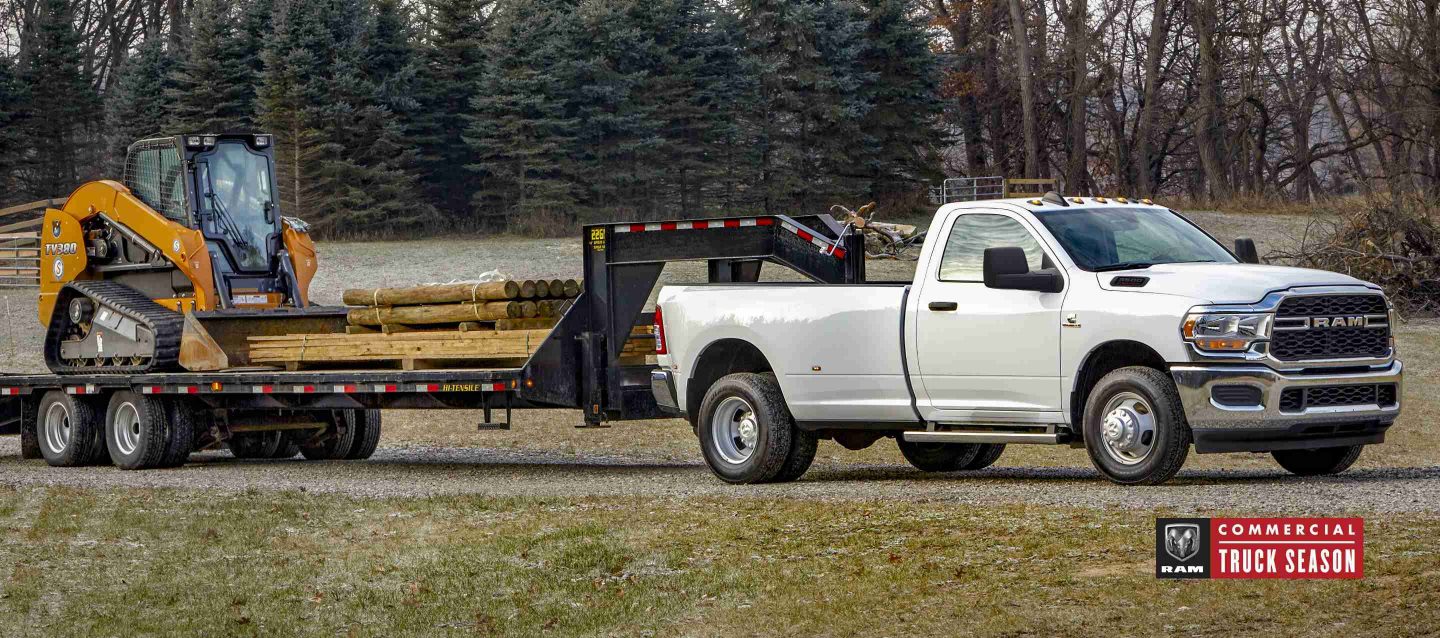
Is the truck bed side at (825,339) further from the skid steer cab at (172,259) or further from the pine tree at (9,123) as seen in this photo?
the pine tree at (9,123)

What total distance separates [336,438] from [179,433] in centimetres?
183

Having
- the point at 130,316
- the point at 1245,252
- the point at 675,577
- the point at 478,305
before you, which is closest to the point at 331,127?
the point at 130,316

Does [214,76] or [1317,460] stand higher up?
[214,76]

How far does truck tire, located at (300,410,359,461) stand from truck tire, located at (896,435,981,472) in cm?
696

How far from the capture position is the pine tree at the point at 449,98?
171ft

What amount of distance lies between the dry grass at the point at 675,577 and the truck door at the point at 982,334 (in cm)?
128

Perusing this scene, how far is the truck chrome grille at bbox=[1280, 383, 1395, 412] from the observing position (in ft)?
34.0

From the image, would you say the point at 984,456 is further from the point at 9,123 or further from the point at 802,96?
the point at 9,123

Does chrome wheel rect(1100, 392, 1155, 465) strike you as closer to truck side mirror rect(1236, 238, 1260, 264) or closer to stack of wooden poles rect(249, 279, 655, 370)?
truck side mirror rect(1236, 238, 1260, 264)

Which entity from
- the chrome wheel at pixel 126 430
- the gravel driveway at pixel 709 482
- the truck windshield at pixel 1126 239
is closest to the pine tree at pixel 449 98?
the gravel driveway at pixel 709 482

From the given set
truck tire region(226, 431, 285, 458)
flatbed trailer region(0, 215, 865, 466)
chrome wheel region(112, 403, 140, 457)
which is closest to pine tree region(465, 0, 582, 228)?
truck tire region(226, 431, 285, 458)

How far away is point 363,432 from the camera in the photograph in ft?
60.4

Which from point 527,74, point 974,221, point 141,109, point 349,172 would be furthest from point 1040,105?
point 974,221

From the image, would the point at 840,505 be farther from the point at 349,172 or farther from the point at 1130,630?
the point at 349,172
